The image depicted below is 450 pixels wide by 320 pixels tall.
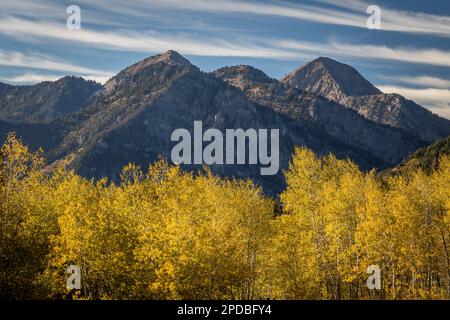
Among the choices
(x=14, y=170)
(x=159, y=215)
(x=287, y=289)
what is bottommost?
(x=287, y=289)

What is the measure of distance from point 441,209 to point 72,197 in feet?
172

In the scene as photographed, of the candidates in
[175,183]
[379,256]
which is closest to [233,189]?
[175,183]

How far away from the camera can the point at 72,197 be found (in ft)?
195

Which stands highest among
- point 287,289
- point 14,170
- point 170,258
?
point 14,170

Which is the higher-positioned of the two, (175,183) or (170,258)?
(175,183)

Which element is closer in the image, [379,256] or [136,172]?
[379,256]

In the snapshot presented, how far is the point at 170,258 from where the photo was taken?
3953 centimetres

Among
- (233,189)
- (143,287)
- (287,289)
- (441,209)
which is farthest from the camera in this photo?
(233,189)
